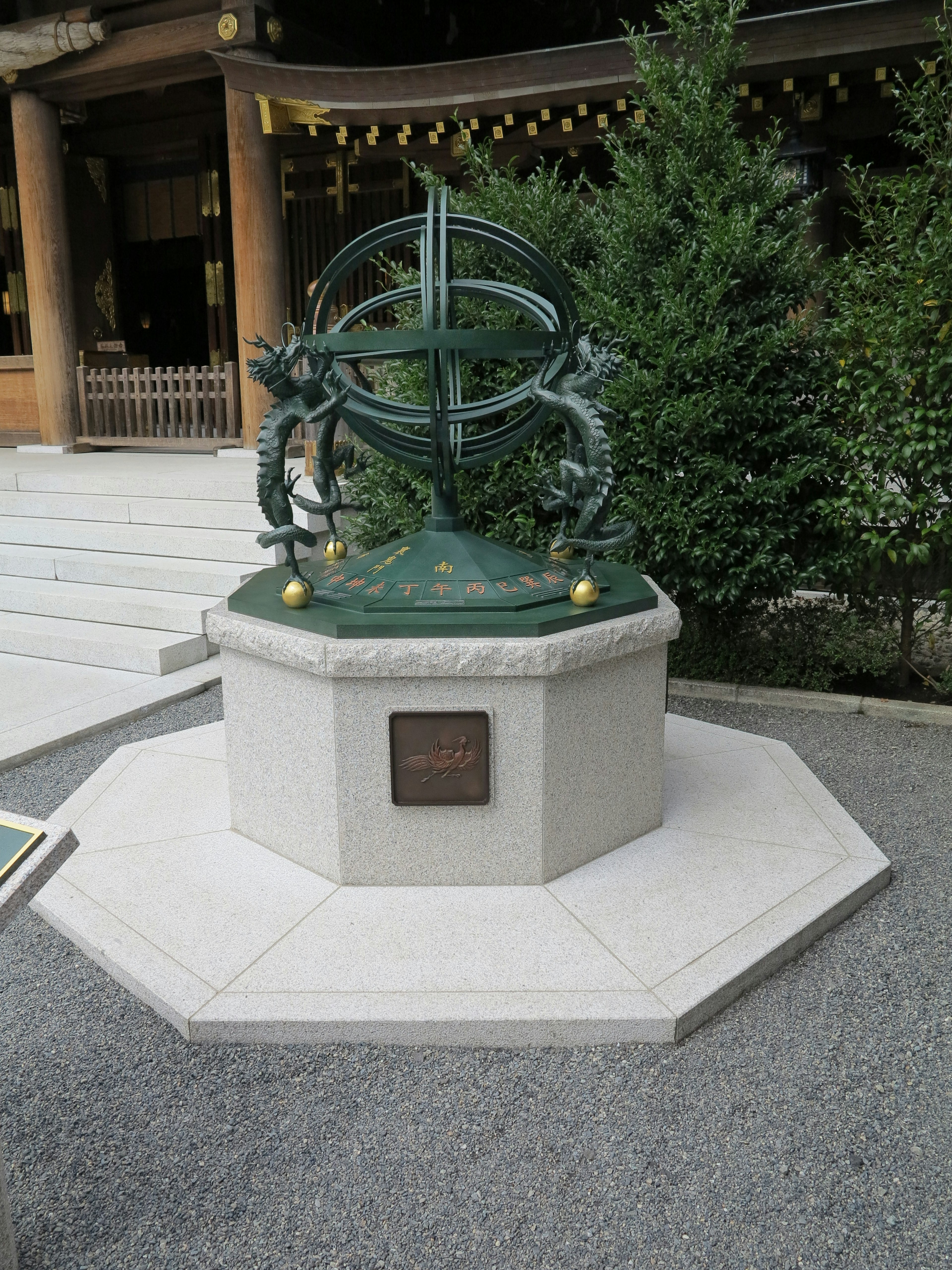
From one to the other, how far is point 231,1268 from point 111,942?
1.24 m

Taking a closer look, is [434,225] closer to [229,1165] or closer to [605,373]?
[605,373]

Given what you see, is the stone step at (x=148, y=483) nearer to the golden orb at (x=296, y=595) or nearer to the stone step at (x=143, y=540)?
the stone step at (x=143, y=540)

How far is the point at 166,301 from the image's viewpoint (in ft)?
46.6

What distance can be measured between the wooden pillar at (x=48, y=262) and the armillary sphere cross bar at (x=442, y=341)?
8628 millimetres

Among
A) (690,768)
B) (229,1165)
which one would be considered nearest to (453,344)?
(690,768)

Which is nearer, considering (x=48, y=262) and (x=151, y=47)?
(x=151, y=47)

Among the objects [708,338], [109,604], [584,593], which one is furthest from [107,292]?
[584,593]

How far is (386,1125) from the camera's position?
2.45 m

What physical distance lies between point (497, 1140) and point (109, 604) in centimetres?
543

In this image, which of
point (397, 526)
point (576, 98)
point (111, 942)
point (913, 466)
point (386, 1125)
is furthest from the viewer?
point (576, 98)

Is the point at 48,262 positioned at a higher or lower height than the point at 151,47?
lower

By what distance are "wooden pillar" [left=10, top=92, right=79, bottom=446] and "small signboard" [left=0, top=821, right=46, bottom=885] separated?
35.3 ft

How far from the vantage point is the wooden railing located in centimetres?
1080

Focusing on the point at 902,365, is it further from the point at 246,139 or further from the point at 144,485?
the point at 246,139
